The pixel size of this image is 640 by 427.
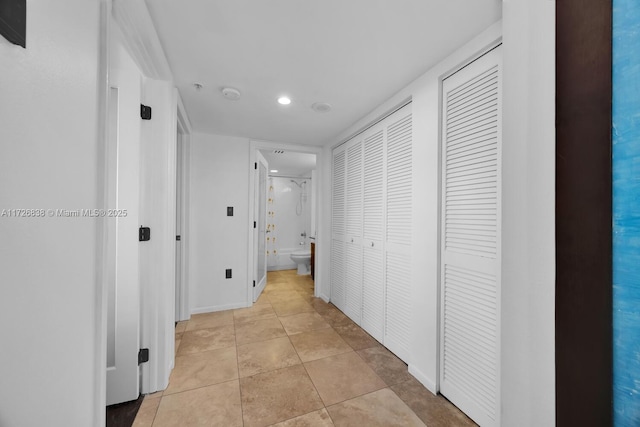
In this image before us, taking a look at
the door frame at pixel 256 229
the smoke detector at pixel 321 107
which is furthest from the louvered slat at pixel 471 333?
the door frame at pixel 256 229

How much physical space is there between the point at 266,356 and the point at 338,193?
1.94 m

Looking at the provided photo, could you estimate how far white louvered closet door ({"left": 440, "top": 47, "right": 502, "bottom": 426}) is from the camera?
1.28 m

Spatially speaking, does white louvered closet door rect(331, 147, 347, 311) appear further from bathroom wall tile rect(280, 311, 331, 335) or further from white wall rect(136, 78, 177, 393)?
white wall rect(136, 78, 177, 393)

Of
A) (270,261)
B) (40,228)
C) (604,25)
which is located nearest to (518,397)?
(604,25)

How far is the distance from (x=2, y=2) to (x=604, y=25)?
0.93 metres

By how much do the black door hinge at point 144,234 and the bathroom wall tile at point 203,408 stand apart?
1.04m

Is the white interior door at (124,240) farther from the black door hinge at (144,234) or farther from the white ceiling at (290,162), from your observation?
the white ceiling at (290,162)

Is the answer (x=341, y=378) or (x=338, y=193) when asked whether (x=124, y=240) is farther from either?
(x=338, y=193)

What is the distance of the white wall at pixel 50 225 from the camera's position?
1.44 feet

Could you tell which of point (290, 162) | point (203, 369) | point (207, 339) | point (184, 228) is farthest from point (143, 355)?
point (290, 162)

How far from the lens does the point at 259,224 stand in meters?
3.50

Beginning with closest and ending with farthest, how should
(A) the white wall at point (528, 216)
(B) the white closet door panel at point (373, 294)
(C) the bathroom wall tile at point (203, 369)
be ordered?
1. (A) the white wall at point (528, 216)
2. (C) the bathroom wall tile at point (203, 369)
3. (B) the white closet door panel at point (373, 294)

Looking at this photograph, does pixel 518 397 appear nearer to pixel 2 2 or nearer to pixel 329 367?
pixel 2 2

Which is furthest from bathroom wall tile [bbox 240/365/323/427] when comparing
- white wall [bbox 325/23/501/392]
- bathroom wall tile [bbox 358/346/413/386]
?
white wall [bbox 325/23/501/392]
